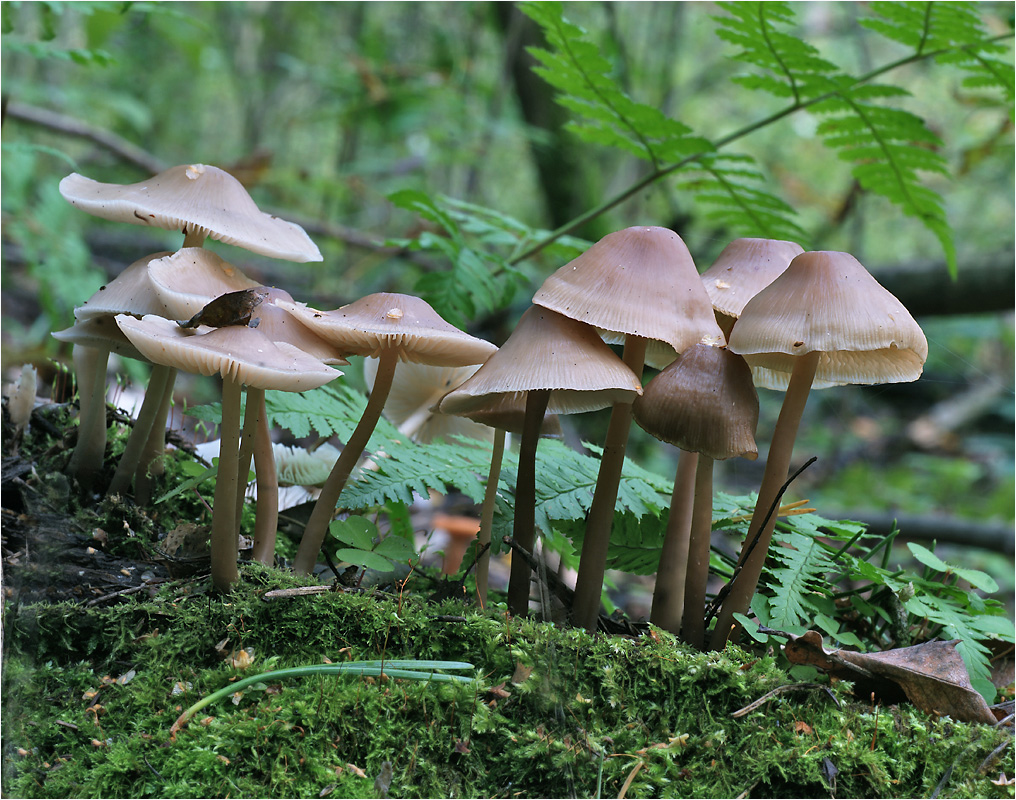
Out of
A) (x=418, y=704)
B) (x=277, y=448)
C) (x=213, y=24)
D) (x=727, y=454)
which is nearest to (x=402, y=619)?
(x=418, y=704)

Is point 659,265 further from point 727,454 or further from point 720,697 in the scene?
point 720,697

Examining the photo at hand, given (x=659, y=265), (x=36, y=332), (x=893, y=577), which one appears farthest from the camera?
(x=36, y=332)

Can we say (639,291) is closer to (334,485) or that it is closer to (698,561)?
(698,561)

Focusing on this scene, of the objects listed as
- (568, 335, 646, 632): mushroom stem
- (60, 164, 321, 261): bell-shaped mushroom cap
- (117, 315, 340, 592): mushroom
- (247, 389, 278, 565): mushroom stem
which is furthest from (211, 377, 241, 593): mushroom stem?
(568, 335, 646, 632): mushroom stem

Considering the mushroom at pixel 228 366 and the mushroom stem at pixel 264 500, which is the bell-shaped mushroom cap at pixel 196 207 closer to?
the mushroom at pixel 228 366

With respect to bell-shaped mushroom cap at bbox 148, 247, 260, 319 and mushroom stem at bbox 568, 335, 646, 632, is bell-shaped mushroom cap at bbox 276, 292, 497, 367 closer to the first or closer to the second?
bell-shaped mushroom cap at bbox 148, 247, 260, 319

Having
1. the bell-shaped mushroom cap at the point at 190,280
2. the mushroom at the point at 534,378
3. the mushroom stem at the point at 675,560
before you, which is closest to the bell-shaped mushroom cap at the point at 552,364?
the mushroom at the point at 534,378
